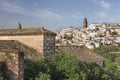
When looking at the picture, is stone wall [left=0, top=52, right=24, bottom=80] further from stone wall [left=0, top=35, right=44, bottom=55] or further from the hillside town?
the hillside town

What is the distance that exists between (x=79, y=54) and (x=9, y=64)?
2031 cm

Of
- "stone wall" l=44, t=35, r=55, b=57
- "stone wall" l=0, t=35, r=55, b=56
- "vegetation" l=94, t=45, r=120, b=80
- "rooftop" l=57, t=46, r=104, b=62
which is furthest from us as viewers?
"rooftop" l=57, t=46, r=104, b=62

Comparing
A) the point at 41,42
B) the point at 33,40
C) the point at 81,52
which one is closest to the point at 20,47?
the point at 33,40

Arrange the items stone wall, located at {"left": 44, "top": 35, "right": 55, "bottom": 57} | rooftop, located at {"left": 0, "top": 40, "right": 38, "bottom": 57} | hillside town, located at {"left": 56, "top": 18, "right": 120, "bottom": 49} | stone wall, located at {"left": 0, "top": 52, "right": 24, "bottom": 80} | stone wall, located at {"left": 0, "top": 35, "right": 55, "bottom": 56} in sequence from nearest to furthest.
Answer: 1. stone wall, located at {"left": 0, "top": 52, "right": 24, "bottom": 80}
2. rooftop, located at {"left": 0, "top": 40, "right": 38, "bottom": 57}
3. stone wall, located at {"left": 0, "top": 35, "right": 55, "bottom": 56}
4. stone wall, located at {"left": 44, "top": 35, "right": 55, "bottom": 57}
5. hillside town, located at {"left": 56, "top": 18, "right": 120, "bottom": 49}

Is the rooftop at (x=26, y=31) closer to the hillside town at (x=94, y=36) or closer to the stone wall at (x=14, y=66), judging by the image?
the stone wall at (x=14, y=66)

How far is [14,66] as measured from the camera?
1700 centimetres

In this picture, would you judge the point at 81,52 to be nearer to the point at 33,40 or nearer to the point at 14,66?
the point at 33,40

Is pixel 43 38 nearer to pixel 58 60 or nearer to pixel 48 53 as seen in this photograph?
pixel 48 53

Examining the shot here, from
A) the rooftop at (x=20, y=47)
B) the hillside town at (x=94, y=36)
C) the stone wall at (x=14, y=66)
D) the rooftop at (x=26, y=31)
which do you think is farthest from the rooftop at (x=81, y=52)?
the hillside town at (x=94, y=36)

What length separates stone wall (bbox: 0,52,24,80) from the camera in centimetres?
1697

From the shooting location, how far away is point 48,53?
25000 millimetres

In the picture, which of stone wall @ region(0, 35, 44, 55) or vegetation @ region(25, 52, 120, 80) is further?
stone wall @ region(0, 35, 44, 55)

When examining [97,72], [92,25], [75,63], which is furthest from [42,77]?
[92,25]

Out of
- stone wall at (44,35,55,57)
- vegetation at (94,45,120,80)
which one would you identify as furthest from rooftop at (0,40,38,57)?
vegetation at (94,45,120,80)
